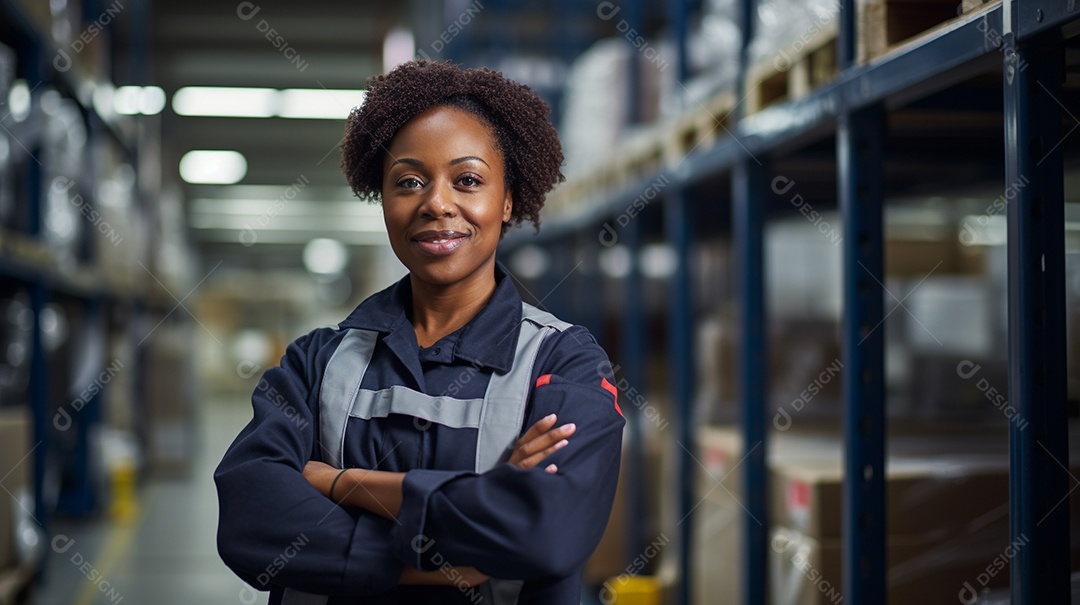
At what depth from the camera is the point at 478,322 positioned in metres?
1.73

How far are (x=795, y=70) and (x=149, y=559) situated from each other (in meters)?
4.75

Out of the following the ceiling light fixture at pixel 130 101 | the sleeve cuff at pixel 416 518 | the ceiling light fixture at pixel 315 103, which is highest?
the ceiling light fixture at pixel 315 103

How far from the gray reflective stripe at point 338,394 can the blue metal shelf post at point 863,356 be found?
4.73 ft

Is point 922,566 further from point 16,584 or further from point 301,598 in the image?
point 16,584

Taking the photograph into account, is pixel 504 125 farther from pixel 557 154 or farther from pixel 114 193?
pixel 114 193

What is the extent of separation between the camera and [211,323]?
2188 cm

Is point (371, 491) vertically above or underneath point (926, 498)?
above

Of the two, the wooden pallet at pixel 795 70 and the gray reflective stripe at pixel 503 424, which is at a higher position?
the wooden pallet at pixel 795 70

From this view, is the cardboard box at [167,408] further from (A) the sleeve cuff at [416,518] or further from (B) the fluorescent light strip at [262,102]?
(A) the sleeve cuff at [416,518]

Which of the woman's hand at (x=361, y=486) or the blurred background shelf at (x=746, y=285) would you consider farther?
the blurred background shelf at (x=746, y=285)

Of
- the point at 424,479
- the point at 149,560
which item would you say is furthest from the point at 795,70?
the point at 149,560

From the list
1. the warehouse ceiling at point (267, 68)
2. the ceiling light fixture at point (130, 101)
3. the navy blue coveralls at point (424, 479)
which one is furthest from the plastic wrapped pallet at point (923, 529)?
the ceiling light fixture at point (130, 101)

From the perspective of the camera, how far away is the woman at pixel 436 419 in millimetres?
1525

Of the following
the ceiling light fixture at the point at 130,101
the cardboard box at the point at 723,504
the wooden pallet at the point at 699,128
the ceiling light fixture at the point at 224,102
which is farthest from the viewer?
the ceiling light fixture at the point at 224,102
